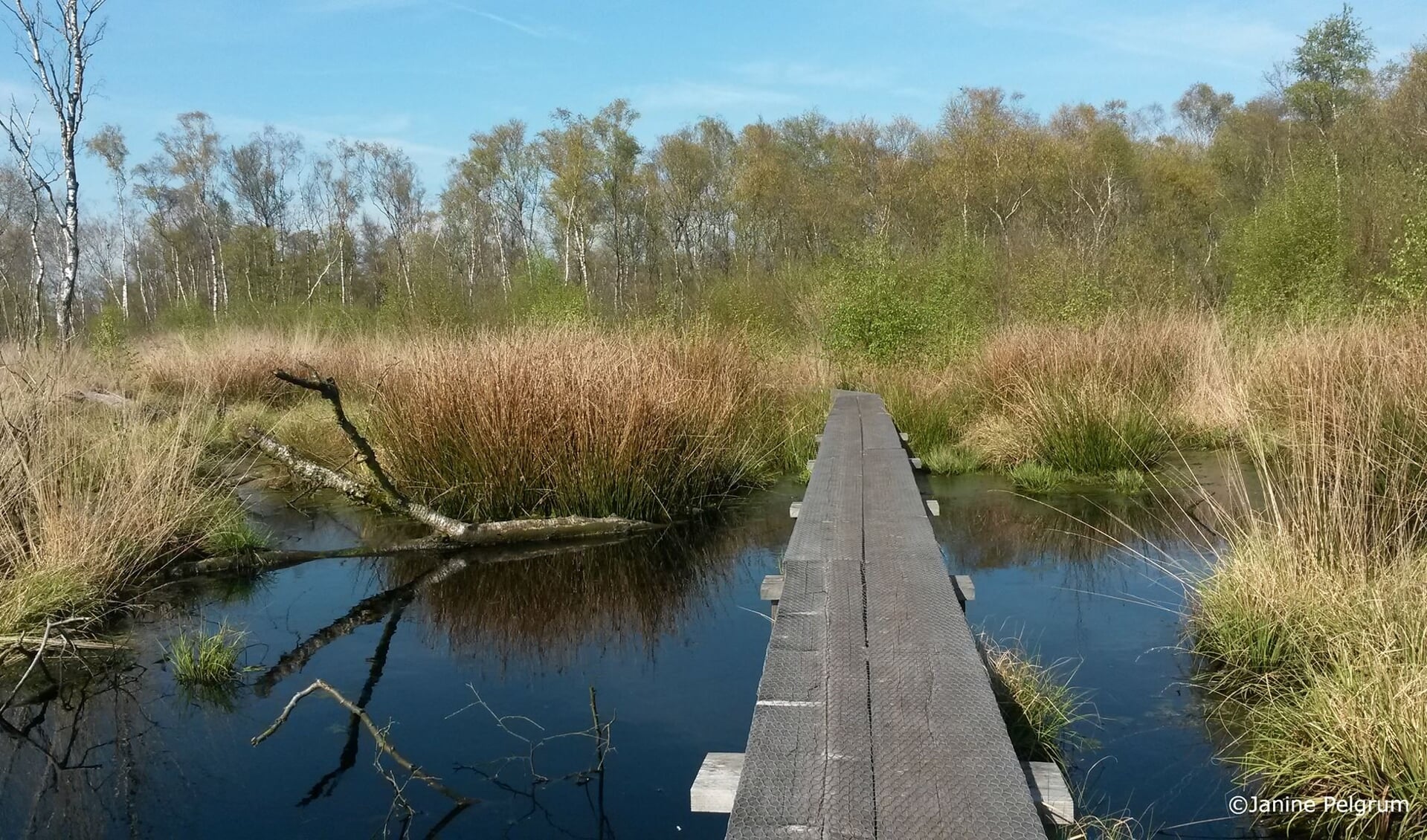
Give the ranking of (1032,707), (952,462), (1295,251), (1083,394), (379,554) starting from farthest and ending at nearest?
(1295,251) < (952,462) < (1083,394) < (379,554) < (1032,707)

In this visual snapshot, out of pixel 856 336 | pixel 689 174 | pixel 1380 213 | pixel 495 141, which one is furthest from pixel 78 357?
pixel 495 141

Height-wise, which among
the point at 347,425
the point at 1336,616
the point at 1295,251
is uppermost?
the point at 1295,251

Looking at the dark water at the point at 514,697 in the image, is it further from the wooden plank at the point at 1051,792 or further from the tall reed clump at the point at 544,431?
the wooden plank at the point at 1051,792

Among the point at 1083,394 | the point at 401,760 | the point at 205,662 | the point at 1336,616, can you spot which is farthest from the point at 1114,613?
the point at 205,662

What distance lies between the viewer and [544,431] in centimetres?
672

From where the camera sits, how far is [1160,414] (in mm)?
8641

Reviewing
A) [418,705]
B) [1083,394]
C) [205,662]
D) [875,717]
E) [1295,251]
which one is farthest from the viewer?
[1295,251]

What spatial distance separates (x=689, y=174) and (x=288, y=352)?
2254 cm

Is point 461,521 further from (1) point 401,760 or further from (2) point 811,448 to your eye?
(2) point 811,448

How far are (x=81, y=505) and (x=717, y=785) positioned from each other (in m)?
4.77

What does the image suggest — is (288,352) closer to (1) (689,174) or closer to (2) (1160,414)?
(2) (1160,414)

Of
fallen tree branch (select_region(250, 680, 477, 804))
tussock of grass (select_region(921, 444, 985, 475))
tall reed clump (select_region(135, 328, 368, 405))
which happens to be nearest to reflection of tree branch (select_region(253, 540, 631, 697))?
fallen tree branch (select_region(250, 680, 477, 804))

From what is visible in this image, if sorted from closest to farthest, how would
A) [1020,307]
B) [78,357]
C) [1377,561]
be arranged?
1. [1377,561]
2. [78,357]
3. [1020,307]

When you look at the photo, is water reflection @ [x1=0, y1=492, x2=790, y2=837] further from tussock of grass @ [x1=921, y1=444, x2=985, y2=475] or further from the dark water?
tussock of grass @ [x1=921, y1=444, x2=985, y2=475]
